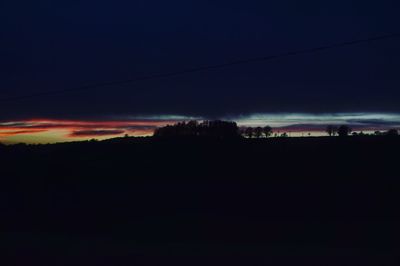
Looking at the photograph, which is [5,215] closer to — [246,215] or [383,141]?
[246,215]

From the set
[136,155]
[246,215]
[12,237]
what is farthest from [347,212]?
[136,155]

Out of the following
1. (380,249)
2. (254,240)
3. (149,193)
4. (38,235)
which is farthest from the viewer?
(149,193)

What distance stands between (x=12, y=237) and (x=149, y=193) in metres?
12.7

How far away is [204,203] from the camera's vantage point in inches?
1225

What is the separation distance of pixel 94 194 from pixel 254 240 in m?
15.7

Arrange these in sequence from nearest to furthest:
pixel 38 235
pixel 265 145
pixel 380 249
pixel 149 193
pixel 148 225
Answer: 1. pixel 380 249
2. pixel 38 235
3. pixel 148 225
4. pixel 149 193
5. pixel 265 145

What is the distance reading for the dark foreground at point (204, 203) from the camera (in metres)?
17.5

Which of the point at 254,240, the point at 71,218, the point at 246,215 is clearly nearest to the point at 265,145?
the point at 246,215

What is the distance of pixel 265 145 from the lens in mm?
43375

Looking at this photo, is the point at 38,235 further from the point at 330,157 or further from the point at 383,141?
the point at 383,141

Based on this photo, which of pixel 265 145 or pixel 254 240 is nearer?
pixel 254 240

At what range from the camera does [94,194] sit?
111 feet

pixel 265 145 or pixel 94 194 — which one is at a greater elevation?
pixel 265 145

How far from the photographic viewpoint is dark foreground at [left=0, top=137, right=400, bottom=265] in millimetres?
17531
